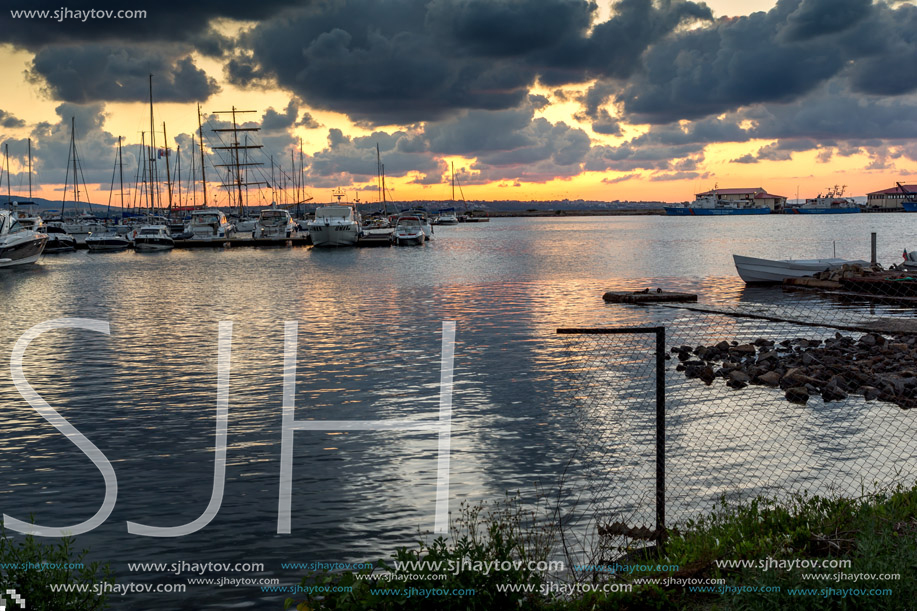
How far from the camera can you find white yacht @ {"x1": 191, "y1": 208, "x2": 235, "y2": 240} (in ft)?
348

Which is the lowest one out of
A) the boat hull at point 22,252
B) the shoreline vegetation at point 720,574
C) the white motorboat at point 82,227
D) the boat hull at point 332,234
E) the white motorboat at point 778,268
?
the shoreline vegetation at point 720,574

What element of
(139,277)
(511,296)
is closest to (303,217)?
(139,277)

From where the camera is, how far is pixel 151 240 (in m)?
94.6

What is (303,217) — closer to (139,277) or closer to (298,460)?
(139,277)

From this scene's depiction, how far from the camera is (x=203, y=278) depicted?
2267 inches

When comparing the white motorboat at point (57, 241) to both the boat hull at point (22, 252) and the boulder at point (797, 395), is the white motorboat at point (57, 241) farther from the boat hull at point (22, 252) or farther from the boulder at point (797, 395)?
the boulder at point (797, 395)

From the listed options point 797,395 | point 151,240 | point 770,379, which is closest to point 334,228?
point 151,240

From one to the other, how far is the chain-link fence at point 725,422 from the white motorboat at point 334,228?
70359 millimetres

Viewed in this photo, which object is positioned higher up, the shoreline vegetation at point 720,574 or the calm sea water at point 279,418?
the shoreline vegetation at point 720,574

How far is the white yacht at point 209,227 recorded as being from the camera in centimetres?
10612

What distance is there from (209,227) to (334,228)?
915 inches
